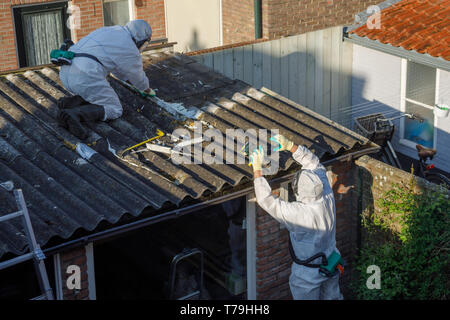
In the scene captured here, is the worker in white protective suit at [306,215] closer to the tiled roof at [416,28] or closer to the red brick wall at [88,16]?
the tiled roof at [416,28]

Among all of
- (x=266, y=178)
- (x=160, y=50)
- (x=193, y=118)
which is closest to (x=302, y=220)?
(x=266, y=178)

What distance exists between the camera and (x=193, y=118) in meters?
8.86

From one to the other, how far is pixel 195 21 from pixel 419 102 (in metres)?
5.57

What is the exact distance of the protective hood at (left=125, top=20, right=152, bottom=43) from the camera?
29.1ft

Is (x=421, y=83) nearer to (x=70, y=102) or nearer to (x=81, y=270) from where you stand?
(x=70, y=102)

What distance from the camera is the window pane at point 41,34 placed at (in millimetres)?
13438

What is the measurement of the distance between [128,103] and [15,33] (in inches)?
201

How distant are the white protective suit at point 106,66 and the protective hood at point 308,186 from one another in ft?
8.51

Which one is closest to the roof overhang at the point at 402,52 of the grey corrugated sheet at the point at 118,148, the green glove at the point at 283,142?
the grey corrugated sheet at the point at 118,148

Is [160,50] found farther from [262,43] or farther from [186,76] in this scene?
[262,43]

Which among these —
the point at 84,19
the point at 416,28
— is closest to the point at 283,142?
the point at 416,28

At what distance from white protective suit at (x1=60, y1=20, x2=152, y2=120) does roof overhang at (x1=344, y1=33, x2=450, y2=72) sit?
4866 millimetres

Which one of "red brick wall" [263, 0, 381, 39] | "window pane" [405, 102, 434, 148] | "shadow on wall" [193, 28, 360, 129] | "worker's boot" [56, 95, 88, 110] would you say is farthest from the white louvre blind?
"worker's boot" [56, 95, 88, 110]

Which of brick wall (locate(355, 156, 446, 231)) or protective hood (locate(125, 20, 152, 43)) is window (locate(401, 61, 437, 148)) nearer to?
brick wall (locate(355, 156, 446, 231))
